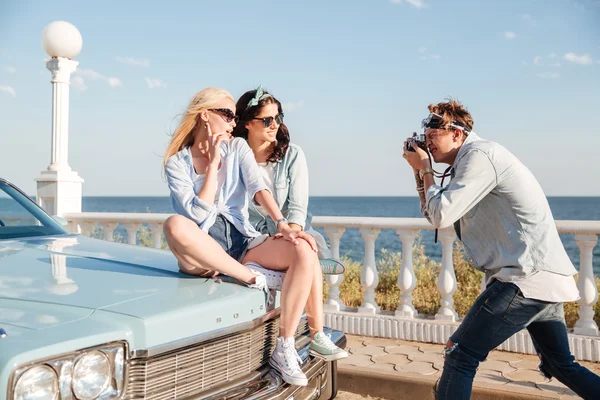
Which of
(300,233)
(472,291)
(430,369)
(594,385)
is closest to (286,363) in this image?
(300,233)

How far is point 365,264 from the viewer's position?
221 inches

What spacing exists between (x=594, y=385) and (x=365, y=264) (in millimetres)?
2800

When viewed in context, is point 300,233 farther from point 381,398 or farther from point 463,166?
point 381,398

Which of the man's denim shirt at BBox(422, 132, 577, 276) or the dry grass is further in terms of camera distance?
the dry grass

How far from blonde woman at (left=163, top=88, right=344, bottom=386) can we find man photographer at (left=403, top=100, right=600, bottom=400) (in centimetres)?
71

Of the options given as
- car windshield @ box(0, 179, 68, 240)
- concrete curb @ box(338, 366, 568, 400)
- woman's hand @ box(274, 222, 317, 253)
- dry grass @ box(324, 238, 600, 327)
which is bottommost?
concrete curb @ box(338, 366, 568, 400)

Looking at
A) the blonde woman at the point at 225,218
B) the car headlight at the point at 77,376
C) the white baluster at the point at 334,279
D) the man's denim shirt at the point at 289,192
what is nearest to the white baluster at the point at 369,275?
the white baluster at the point at 334,279

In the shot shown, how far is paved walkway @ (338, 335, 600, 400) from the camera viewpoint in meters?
3.93

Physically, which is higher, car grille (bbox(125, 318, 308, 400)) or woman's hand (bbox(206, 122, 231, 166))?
woman's hand (bbox(206, 122, 231, 166))

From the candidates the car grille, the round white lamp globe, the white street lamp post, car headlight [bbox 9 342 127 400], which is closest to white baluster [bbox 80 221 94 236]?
the white street lamp post

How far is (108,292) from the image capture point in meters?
2.42

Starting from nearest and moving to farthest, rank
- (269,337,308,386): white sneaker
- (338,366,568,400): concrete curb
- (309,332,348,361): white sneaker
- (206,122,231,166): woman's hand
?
1. (269,337,308,386): white sneaker
2. (309,332,348,361): white sneaker
3. (206,122,231,166): woman's hand
4. (338,366,568,400): concrete curb

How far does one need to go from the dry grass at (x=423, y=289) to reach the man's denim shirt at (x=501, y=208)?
3.21 meters

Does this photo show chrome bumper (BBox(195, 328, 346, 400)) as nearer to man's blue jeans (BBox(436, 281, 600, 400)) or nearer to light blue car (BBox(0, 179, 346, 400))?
light blue car (BBox(0, 179, 346, 400))
